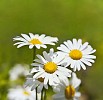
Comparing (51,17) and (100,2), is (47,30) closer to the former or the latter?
(51,17)

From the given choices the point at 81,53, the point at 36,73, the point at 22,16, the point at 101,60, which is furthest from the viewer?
the point at 22,16

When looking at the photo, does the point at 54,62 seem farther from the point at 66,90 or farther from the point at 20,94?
the point at 20,94

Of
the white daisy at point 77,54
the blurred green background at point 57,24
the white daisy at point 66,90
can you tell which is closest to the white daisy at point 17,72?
the blurred green background at point 57,24

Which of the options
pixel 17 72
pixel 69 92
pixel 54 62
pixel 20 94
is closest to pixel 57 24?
pixel 17 72

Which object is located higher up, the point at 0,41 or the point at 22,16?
the point at 22,16

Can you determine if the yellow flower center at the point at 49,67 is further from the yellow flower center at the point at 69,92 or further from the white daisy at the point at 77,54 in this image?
the yellow flower center at the point at 69,92

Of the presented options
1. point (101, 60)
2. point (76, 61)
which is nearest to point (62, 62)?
point (76, 61)
